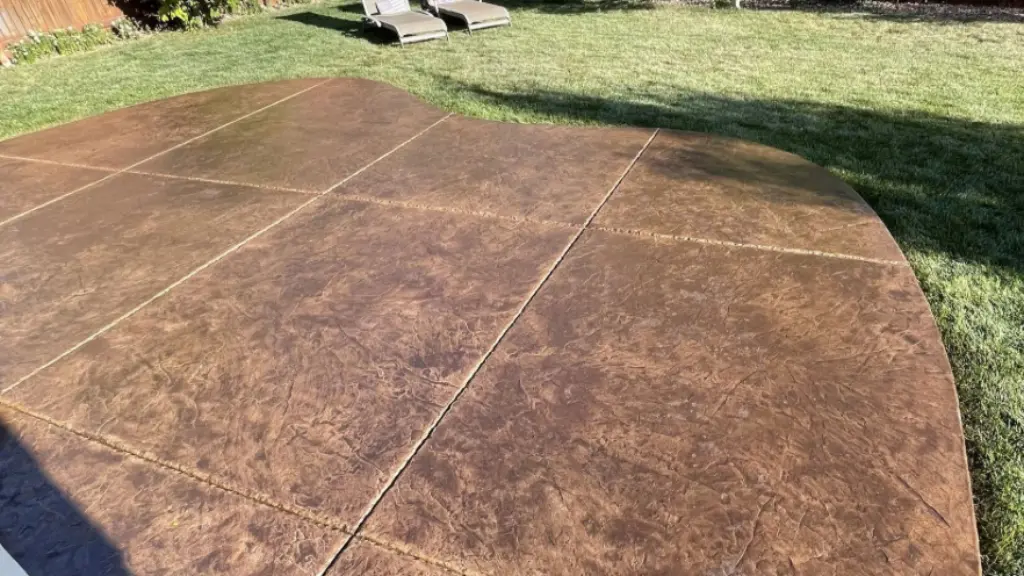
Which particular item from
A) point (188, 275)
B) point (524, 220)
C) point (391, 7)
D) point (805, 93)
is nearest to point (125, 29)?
point (391, 7)

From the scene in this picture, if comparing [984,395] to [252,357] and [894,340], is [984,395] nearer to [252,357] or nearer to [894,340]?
[894,340]

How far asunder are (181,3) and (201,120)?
253 inches

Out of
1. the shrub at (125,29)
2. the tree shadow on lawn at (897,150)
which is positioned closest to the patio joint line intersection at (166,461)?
the tree shadow on lawn at (897,150)

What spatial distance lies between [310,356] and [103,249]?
1.84 m

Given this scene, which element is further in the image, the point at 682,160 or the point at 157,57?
the point at 157,57

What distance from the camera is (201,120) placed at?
5.73m

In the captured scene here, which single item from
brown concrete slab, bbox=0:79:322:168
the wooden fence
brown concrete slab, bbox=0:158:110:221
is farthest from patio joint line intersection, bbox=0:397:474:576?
the wooden fence

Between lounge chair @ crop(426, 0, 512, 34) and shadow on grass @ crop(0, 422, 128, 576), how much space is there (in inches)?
317

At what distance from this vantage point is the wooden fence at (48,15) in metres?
9.34

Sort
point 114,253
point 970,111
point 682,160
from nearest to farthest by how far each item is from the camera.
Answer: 1. point 114,253
2. point 682,160
3. point 970,111

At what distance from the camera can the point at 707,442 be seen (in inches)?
79.7

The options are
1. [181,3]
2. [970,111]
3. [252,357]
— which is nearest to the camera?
[252,357]

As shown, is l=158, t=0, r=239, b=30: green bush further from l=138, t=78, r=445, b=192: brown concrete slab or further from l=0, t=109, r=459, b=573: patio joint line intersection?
l=0, t=109, r=459, b=573: patio joint line intersection

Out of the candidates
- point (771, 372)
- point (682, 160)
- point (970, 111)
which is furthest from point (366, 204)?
point (970, 111)
